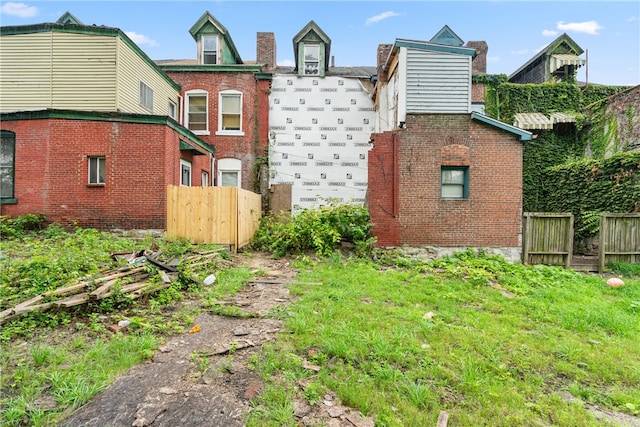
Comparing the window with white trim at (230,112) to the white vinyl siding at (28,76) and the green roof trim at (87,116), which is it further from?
the white vinyl siding at (28,76)

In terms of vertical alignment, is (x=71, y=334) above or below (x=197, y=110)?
below

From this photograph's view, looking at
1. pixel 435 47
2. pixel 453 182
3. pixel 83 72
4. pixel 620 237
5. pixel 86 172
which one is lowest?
pixel 620 237

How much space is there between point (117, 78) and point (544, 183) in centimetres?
1971

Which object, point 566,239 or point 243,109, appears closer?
point 566,239

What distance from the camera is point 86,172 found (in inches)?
427

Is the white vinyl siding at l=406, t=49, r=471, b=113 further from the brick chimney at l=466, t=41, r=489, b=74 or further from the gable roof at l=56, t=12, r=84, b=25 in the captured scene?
the gable roof at l=56, t=12, r=84, b=25

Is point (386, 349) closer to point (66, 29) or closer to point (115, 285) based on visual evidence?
point (115, 285)

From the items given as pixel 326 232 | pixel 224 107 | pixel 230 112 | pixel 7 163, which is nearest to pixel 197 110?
pixel 224 107

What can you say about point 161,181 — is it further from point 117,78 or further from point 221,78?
point 221,78

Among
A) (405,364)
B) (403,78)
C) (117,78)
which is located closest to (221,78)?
(117,78)

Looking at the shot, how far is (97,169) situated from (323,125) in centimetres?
1058

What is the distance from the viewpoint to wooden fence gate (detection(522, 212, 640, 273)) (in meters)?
9.39

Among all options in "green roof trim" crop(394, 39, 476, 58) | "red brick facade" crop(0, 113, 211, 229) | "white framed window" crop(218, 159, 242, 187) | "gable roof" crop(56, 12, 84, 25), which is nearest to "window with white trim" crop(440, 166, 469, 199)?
"green roof trim" crop(394, 39, 476, 58)

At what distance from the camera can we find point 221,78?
16.7m
